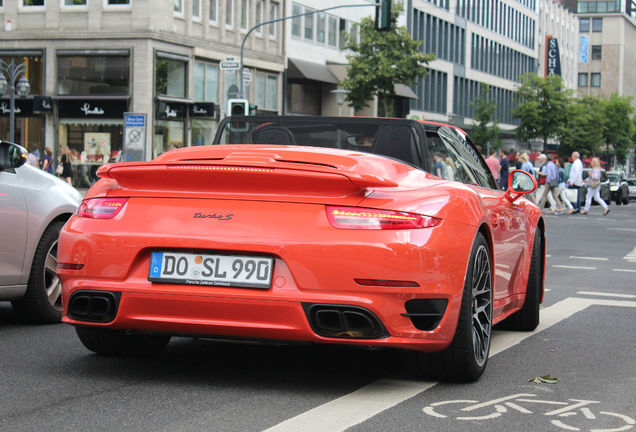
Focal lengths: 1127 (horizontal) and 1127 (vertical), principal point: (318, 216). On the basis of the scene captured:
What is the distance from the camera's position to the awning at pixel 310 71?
51.3 metres

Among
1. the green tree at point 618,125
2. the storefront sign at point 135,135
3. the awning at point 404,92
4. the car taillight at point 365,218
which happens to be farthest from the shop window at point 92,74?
the green tree at point 618,125

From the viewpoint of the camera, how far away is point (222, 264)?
498cm

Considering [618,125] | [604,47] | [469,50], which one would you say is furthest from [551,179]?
[604,47]

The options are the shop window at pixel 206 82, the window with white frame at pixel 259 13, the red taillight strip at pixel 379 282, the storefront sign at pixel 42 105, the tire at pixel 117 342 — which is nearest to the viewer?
the red taillight strip at pixel 379 282

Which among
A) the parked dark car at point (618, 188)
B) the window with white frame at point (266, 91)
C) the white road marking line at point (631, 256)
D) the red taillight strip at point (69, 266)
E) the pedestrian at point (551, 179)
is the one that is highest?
the window with white frame at point (266, 91)

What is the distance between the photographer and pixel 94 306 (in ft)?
17.1

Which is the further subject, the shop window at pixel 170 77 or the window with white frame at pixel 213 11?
the window with white frame at pixel 213 11

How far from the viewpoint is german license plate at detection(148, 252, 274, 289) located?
4.91m

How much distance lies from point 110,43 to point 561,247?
A: 26935 millimetres

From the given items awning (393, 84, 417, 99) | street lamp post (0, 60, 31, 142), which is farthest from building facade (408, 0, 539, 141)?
street lamp post (0, 60, 31, 142)

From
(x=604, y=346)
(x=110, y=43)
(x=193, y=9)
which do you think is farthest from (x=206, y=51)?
(x=604, y=346)

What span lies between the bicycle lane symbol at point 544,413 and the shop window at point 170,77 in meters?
37.7

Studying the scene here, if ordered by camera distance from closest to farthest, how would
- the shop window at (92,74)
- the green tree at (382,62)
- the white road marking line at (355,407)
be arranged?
the white road marking line at (355,407) → the shop window at (92,74) → the green tree at (382,62)

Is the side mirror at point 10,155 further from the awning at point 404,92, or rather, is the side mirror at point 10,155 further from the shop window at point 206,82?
the awning at point 404,92
